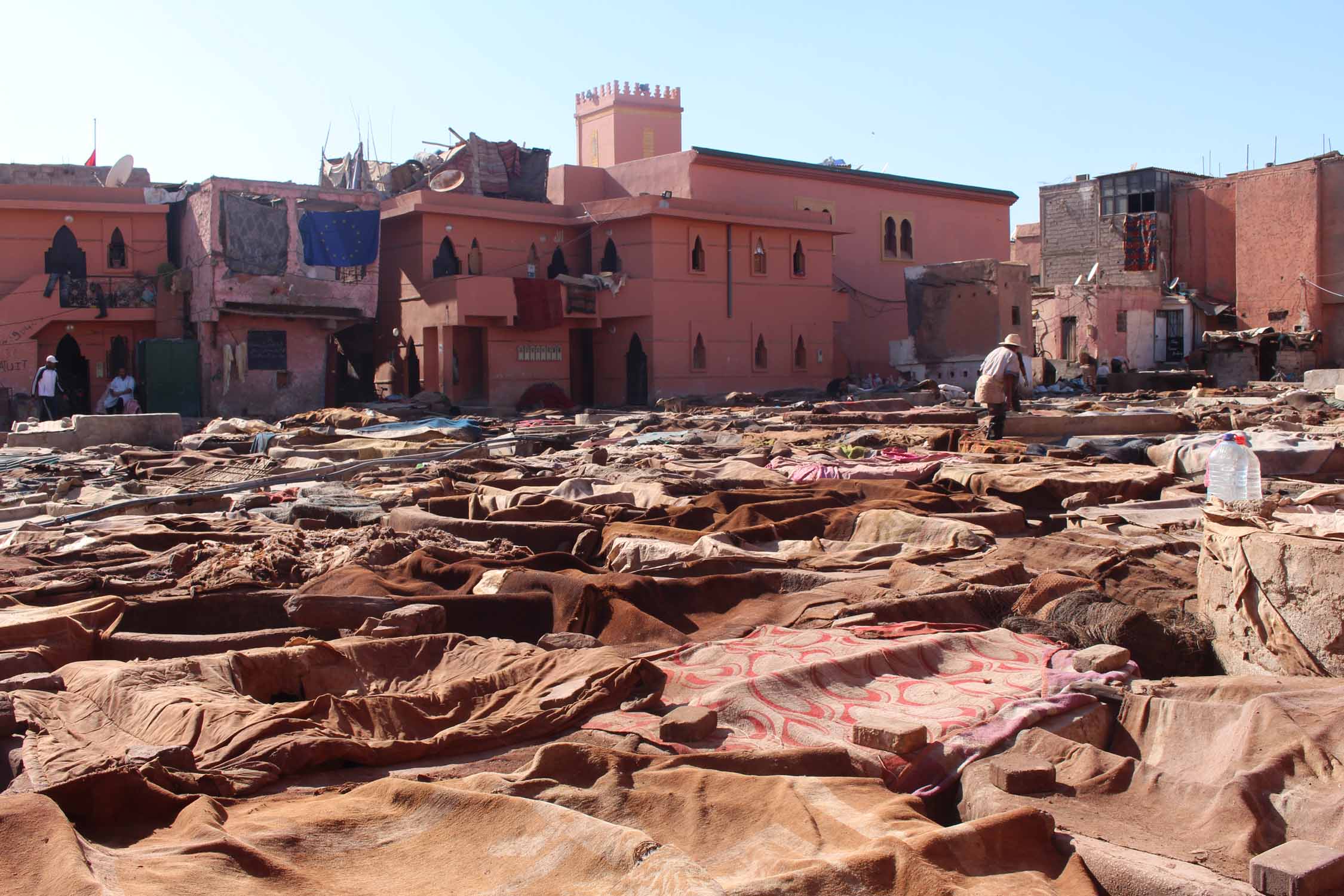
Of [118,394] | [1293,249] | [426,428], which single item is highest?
[1293,249]

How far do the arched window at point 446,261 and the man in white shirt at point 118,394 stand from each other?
786 centimetres

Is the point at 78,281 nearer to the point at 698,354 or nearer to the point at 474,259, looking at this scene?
the point at 474,259

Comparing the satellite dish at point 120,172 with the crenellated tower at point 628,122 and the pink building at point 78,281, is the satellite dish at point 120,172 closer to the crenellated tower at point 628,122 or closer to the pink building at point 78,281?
the pink building at point 78,281

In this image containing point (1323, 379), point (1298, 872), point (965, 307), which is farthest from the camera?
point (965, 307)

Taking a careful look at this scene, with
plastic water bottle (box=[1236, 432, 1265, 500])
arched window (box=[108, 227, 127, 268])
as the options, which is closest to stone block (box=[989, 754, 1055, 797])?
plastic water bottle (box=[1236, 432, 1265, 500])

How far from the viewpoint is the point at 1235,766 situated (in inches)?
145

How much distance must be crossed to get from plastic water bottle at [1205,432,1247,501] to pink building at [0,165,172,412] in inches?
997

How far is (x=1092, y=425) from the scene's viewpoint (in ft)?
51.3

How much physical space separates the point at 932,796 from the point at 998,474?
677 cm

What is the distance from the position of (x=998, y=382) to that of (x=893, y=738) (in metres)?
11.3

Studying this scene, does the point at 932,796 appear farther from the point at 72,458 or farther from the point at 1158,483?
the point at 72,458

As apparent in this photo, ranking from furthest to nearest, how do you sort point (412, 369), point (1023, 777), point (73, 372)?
1. point (412, 369)
2. point (73, 372)
3. point (1023, 777)

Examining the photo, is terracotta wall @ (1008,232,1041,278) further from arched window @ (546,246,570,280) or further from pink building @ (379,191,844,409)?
arched window @ (546,246,570,280)

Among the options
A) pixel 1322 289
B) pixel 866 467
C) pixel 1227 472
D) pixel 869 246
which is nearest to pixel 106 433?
pixel 866 467
